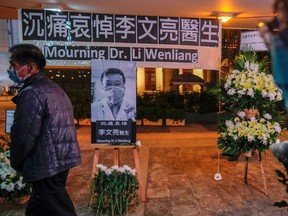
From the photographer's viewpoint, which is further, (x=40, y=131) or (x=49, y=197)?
(x=49, y=197)

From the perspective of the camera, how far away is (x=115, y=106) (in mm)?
4129

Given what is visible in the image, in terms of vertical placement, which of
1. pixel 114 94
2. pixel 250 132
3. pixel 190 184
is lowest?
pixel 190 184

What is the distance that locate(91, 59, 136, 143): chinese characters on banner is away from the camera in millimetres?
4094

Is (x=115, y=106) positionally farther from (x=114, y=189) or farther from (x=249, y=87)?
(x=249, y=87)

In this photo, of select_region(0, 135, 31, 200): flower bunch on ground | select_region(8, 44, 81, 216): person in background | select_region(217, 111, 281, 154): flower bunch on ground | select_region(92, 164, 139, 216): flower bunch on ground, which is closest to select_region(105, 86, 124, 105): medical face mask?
select_region(92, 164, 139, 216): flower bunch on ground

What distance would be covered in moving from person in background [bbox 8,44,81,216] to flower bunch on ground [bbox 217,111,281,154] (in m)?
2.40

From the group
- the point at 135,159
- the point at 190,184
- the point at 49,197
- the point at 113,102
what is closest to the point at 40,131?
the point at 49,197

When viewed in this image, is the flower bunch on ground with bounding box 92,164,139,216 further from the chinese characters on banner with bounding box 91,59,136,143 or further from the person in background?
the person in background

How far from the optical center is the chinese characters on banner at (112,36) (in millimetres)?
4941

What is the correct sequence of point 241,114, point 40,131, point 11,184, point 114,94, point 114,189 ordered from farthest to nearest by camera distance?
point 241,114 < point 114,94 < point 11,184 < point 114,189 < point 40,131

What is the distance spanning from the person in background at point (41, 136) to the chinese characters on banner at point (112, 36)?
87.4 inches

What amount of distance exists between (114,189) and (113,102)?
1085 mm

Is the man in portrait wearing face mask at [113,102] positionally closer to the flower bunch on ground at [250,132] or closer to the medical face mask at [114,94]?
the medical face mask at [114,94]

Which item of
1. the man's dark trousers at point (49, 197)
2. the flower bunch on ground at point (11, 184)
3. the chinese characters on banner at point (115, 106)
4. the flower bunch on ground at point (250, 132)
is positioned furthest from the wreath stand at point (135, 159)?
the flower bunch on ground at point (250, 132)
